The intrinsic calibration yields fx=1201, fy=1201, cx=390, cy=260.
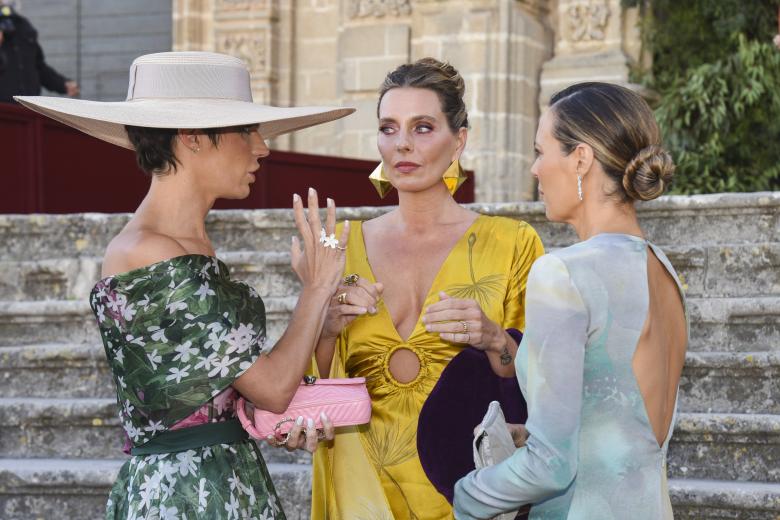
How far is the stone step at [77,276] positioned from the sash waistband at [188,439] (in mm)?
3047

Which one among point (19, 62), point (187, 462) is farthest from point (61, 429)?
point (19, 62)

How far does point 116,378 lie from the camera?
8.61 ft

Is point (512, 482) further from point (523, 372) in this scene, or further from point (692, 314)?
point (692, 314)

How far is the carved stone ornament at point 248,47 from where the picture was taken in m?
11.0

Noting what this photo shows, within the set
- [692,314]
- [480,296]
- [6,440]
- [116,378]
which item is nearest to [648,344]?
[480,296]

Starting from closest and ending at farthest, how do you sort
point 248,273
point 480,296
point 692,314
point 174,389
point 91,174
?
point 174,389, point 480,296, point 692,314, point 248,273, point 91,174

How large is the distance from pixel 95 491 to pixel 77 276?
1490 mm

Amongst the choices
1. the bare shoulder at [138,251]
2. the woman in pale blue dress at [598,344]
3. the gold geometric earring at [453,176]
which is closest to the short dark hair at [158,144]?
the bare shoulder at [138,251]

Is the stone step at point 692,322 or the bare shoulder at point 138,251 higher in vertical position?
the bare shoulder at point 138,251

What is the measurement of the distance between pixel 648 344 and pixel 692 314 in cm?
303

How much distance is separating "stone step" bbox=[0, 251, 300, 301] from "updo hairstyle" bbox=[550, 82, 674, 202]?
3505mm

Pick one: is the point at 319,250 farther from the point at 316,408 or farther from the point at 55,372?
the point at 55,372

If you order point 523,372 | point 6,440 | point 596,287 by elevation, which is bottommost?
point 6,440

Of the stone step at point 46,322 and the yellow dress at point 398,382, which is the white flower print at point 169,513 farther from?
the stone step at point 46,322
